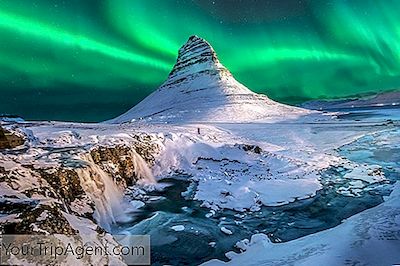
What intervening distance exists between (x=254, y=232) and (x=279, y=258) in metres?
2.30

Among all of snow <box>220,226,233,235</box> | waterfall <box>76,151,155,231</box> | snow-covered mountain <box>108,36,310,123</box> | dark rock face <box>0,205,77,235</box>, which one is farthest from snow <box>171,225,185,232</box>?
snow-covered mountain <box>108,36,310,123</box>

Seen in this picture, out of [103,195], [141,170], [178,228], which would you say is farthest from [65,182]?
[141,170]

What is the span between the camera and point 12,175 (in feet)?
29.5

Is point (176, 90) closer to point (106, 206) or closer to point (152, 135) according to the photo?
point (152, 135)

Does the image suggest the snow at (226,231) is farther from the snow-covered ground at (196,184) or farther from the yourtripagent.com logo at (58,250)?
the yourtripagent.com logo at (58,250)

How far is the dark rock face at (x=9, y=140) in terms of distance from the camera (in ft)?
47.5

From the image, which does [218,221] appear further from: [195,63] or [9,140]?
[195,63]

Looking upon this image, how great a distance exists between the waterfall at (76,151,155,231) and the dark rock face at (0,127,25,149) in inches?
135

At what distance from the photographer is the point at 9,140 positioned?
14836 millimetres

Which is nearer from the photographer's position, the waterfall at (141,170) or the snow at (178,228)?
the snow at (178,228)

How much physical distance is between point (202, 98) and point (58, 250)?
4057 inches

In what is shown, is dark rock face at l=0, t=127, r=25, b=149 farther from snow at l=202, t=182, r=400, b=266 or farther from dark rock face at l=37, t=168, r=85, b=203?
snow at l=202, t=182, r=400, b=266

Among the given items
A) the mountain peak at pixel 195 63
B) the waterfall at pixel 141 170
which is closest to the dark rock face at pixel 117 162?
the waterfall at pixel 141 170

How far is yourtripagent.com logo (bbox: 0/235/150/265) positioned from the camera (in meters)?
4.83
